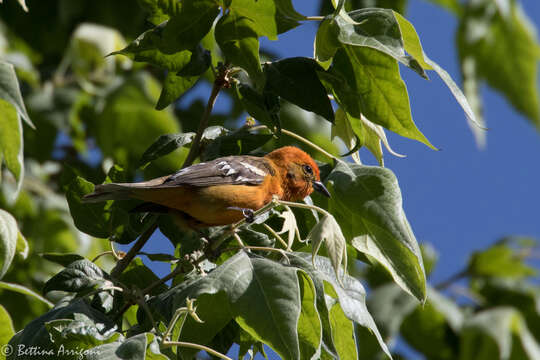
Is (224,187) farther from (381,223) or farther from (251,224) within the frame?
(381,223)

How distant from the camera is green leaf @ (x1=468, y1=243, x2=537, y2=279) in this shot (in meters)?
6.92

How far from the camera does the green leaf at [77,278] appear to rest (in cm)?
286

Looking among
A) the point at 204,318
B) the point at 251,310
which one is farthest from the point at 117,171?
the point at 251,310

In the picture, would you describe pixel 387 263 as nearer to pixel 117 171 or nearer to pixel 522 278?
pixel 117 171

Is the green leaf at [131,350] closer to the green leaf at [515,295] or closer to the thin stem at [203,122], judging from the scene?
the thin stem at [203,122]

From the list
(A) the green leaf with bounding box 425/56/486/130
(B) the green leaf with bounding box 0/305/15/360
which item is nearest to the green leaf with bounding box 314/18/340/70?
(A) the green leaf with bounding box 425/56/486/130

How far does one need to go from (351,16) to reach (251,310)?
3.76 ft

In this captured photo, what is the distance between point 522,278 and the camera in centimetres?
701

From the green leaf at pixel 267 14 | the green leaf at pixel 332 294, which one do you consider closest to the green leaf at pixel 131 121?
the green leaf at pixel 267 14

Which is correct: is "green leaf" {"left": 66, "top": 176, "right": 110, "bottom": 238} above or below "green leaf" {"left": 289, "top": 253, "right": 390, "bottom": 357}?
below

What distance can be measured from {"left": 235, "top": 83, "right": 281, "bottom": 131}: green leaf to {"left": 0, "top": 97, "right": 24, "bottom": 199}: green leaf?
1.02 metres

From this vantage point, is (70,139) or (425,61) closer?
(425,61)

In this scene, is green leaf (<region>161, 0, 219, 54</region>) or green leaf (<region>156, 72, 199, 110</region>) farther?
green leaf (<region>156, 72, 199, 110</region>)

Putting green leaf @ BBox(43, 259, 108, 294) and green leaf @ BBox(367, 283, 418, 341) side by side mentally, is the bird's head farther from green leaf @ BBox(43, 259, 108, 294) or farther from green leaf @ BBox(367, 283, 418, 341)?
green leaf @ BBox(367, 283, 418, 341)
